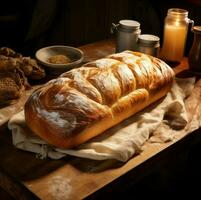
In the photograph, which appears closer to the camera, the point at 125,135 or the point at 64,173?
the point at 64,173

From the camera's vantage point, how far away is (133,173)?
1.37 metres

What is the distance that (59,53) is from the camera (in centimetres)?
220

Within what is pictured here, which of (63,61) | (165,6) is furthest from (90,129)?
(165,6)

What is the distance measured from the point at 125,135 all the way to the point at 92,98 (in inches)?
7.7

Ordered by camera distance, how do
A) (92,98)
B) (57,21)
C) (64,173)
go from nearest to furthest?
(64,173), (92,98), (57,21)

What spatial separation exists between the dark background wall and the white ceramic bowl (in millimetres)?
1214

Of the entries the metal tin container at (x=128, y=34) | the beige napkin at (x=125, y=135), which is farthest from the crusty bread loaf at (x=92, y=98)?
the metal tin container at (x=128, y=34)

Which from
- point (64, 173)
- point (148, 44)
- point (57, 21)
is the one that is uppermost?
point (148, 44)

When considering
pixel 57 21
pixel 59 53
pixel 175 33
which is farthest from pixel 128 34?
pixel 57 21

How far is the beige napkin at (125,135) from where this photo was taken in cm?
138

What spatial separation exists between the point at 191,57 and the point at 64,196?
1.29 metres

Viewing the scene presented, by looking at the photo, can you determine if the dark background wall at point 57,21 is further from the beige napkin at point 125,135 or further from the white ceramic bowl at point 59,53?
the beige napkin at point 125,135

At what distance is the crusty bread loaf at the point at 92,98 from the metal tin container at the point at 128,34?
428mm

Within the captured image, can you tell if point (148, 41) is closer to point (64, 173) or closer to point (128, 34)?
point (128, 34)
